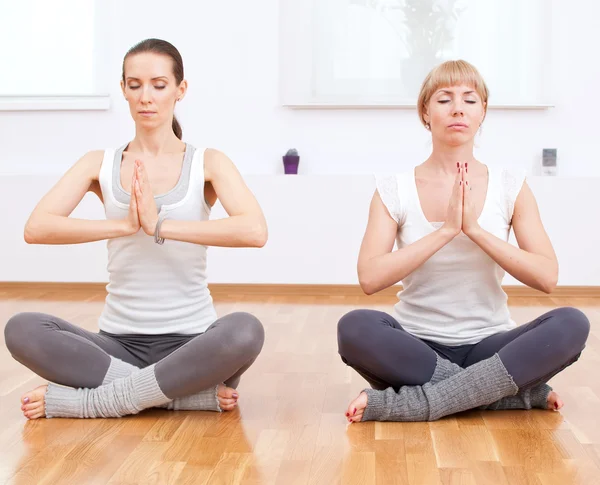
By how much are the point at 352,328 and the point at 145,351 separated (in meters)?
0.53

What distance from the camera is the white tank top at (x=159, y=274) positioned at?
2.34m

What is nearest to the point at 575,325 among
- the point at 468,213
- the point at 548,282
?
the point at 548,282

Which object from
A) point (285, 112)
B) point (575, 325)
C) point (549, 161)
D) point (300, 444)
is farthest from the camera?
point (285, 112)

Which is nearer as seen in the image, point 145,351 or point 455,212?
point 455,212

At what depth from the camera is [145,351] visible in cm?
235

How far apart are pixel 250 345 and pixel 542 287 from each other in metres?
0.72

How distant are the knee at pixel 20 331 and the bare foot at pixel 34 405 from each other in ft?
0.38

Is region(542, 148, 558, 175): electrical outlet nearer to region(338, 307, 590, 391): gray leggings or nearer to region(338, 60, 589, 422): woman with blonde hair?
region(338, 60, 589, 422): woman with blonde hair

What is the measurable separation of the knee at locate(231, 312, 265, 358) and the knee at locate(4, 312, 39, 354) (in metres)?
0.49

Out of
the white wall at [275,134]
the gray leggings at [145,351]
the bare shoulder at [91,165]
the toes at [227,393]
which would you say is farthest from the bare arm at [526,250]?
the white wall at [275,134]

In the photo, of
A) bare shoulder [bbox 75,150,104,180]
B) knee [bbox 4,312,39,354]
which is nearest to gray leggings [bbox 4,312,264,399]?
knee [bbox 4,312,39,354]

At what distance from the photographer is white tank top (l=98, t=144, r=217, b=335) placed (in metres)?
2.34

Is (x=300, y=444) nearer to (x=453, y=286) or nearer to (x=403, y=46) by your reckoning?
(x=453, y=286)

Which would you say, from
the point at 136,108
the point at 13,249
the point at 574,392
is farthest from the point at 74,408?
the point at 13,249
